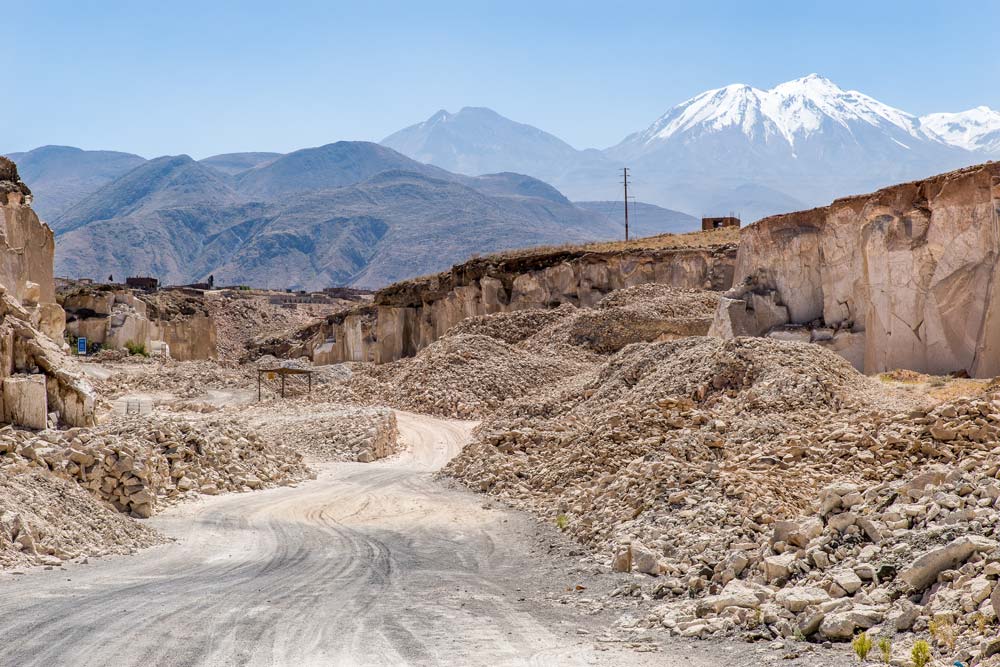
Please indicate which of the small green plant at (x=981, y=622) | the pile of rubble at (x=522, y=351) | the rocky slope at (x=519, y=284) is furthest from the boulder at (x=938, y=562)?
the rocky slope at (x=519, y=284)

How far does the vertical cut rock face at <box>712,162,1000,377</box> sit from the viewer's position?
2303cm

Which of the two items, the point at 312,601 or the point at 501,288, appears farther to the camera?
the point at 501,288

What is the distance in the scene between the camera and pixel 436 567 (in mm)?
12938

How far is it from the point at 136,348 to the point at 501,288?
20.3m

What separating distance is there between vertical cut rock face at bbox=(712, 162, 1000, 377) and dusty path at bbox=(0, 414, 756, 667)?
12.2 metres

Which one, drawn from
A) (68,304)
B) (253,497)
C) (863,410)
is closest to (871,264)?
(863,410)

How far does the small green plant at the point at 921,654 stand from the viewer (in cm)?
732

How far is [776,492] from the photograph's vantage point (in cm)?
1257

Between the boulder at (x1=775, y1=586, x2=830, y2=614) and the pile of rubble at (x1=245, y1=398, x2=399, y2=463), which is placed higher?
the boulder at (x1=775, y1=586, x2=830, y2=614)

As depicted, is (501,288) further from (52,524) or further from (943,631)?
(943,631)

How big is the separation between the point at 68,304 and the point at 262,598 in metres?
51.8

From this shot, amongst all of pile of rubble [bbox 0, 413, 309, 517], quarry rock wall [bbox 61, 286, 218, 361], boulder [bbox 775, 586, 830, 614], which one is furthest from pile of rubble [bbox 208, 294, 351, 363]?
boulder [bbox 775, 586, 830, 614]

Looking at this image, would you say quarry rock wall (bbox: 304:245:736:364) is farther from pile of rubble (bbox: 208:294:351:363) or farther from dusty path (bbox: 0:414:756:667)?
dusty path (bbox: 0:414:756:667)

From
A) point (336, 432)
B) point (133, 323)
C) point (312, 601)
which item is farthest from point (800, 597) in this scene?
point (133, 323)
